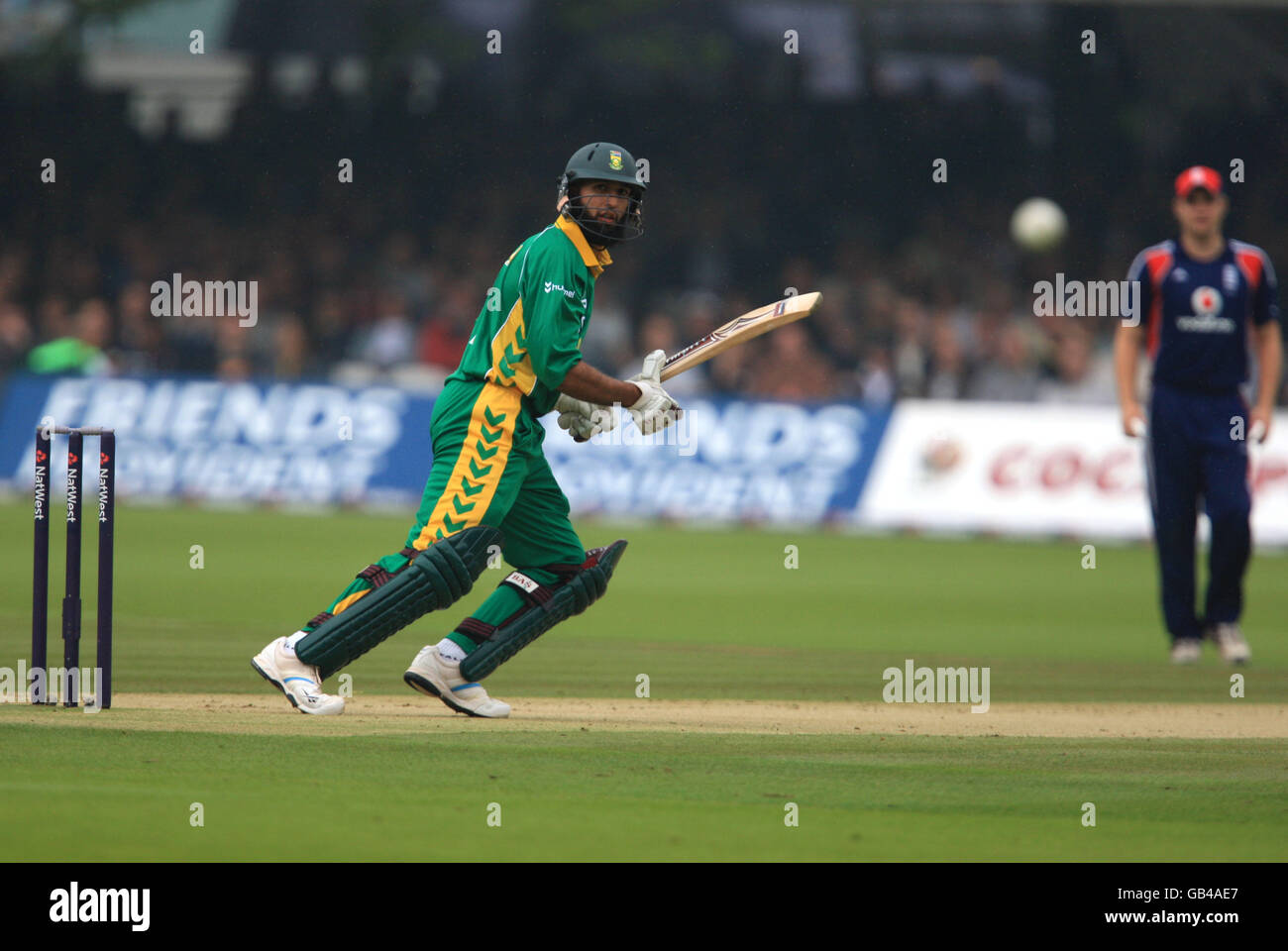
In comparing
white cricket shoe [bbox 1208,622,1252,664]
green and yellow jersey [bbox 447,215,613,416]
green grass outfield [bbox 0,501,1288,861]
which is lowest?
green grass outfield [bbox 0,501,1288,861]

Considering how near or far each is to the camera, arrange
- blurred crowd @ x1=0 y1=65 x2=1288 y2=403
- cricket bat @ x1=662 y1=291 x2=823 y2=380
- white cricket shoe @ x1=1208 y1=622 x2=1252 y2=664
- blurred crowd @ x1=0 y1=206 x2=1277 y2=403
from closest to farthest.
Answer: cricket bat @ x1=662 y1=291 x2=823 y2=380 < white cricket shoe @ x1=1208 y1=622 x2=1252 y2=664 < blurred crowd @ x1=0 y1=206 x2=1277 y2=403 < blurred crowd @ x1=0 y1=65 x2=1288 y2=403

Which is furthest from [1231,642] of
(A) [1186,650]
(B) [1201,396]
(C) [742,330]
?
(C) [742,330]

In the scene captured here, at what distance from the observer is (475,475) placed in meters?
7.18

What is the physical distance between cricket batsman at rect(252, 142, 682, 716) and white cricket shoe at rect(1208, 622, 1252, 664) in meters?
4.31

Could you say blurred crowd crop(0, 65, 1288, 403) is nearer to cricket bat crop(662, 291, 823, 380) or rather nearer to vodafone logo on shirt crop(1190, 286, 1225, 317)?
vodafone logo on shirt crop(1190, 286, 1225, 317)

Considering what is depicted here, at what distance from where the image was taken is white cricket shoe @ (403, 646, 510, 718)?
24.4 ft

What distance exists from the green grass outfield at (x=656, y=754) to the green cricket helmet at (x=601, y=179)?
76.9 inches

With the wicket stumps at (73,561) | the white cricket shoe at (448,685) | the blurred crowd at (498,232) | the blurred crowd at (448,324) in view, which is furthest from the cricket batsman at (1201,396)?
the blurred crowd at (498,232)

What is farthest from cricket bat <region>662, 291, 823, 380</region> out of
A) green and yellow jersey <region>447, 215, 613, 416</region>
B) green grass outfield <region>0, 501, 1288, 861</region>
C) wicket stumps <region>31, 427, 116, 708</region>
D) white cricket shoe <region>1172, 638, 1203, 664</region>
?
white cricket shoe <region>1172, 638, 1203, 664</region>

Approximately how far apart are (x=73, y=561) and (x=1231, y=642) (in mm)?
6304

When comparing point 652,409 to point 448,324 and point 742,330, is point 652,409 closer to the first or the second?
point 742,330

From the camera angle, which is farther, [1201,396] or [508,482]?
[1201,396]

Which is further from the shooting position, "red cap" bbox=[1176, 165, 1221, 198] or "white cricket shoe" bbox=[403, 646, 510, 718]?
"red cap" bbox=[1176, 165, 1221, 198]

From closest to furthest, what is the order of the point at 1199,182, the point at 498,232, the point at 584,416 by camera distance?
the point at 584,416
the point at 1199,182
the point at 498,232
